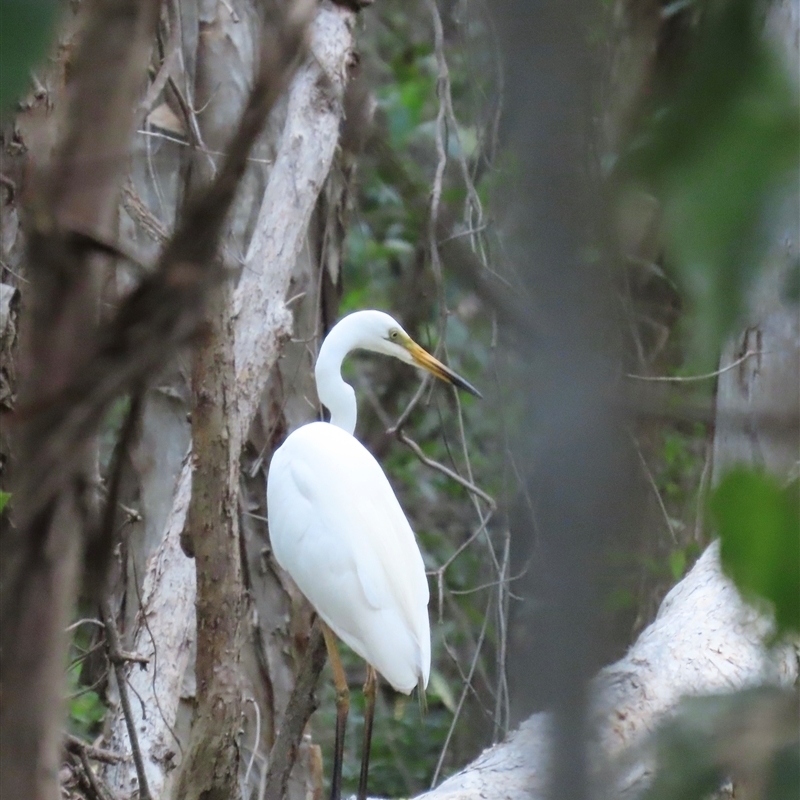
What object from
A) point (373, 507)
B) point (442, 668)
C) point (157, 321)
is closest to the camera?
point (157, 321)

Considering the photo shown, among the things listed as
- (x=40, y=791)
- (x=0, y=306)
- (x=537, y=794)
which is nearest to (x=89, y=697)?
(x=0, y=306)

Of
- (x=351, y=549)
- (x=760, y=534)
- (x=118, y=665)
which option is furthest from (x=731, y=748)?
(x=351, y=549)

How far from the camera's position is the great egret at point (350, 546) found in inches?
81.5

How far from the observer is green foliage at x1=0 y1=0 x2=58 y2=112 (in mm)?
301

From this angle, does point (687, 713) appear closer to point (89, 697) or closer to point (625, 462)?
point (625, 462)

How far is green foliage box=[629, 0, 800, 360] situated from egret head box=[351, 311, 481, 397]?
80.3 inches

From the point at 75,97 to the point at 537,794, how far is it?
1.00ft

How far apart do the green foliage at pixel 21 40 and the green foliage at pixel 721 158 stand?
15cm

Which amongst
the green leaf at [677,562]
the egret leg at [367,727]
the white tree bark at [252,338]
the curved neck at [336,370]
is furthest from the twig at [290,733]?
the green leaf at [677,562]

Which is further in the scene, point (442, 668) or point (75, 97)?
point (442, 668)

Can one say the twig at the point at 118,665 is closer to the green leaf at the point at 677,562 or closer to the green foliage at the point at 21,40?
the green foliage at the point at 21,40

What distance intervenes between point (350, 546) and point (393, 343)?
45 cm

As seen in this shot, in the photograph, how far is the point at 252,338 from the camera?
1.91 m

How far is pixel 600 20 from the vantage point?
1.02 feet
